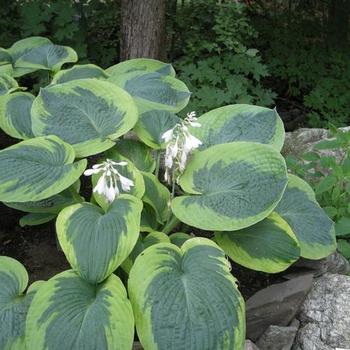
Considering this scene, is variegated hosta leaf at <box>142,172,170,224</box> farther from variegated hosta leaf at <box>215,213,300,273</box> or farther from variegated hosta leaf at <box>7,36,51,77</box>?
variegated hosta leaf at <box>7,36,51,77</box>

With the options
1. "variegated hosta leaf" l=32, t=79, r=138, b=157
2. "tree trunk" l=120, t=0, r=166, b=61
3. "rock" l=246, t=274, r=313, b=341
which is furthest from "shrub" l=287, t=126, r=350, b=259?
"tree trunk" l=120, t=0, r=166, b=61

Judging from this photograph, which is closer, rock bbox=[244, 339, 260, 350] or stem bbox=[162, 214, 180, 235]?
rock bbox=[244, 339, 260, 350]

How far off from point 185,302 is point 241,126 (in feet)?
2.47

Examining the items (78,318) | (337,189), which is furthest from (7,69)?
(337,189)

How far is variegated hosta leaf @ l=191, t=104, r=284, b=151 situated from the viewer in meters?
1.77

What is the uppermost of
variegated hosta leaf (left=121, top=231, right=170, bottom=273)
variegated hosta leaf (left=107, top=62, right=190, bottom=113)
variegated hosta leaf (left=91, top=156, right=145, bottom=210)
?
variegated hosta leaf (left=107, top=62, right=190, bottom=113)

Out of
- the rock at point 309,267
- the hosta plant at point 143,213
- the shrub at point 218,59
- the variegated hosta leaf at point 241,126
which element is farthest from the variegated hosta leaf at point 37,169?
the shrub at point 218,59

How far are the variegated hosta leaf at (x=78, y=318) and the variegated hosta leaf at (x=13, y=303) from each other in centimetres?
10

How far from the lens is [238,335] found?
125 cm

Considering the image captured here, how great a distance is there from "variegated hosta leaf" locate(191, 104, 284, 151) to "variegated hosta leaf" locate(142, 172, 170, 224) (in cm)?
22

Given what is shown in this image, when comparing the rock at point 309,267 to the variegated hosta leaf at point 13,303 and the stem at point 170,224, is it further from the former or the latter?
the variegated hosta leaf at point 13,303

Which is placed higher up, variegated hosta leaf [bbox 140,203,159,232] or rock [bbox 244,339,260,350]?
variegated hosta leaf [bbox 140,203,159,232]

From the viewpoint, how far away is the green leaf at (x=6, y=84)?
2.06 metres

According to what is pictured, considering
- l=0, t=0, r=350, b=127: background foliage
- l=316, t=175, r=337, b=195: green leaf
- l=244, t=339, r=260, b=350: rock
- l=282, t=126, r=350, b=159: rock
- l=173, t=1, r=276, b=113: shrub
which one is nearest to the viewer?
l=244, t=339, r=260, b=350: rock
